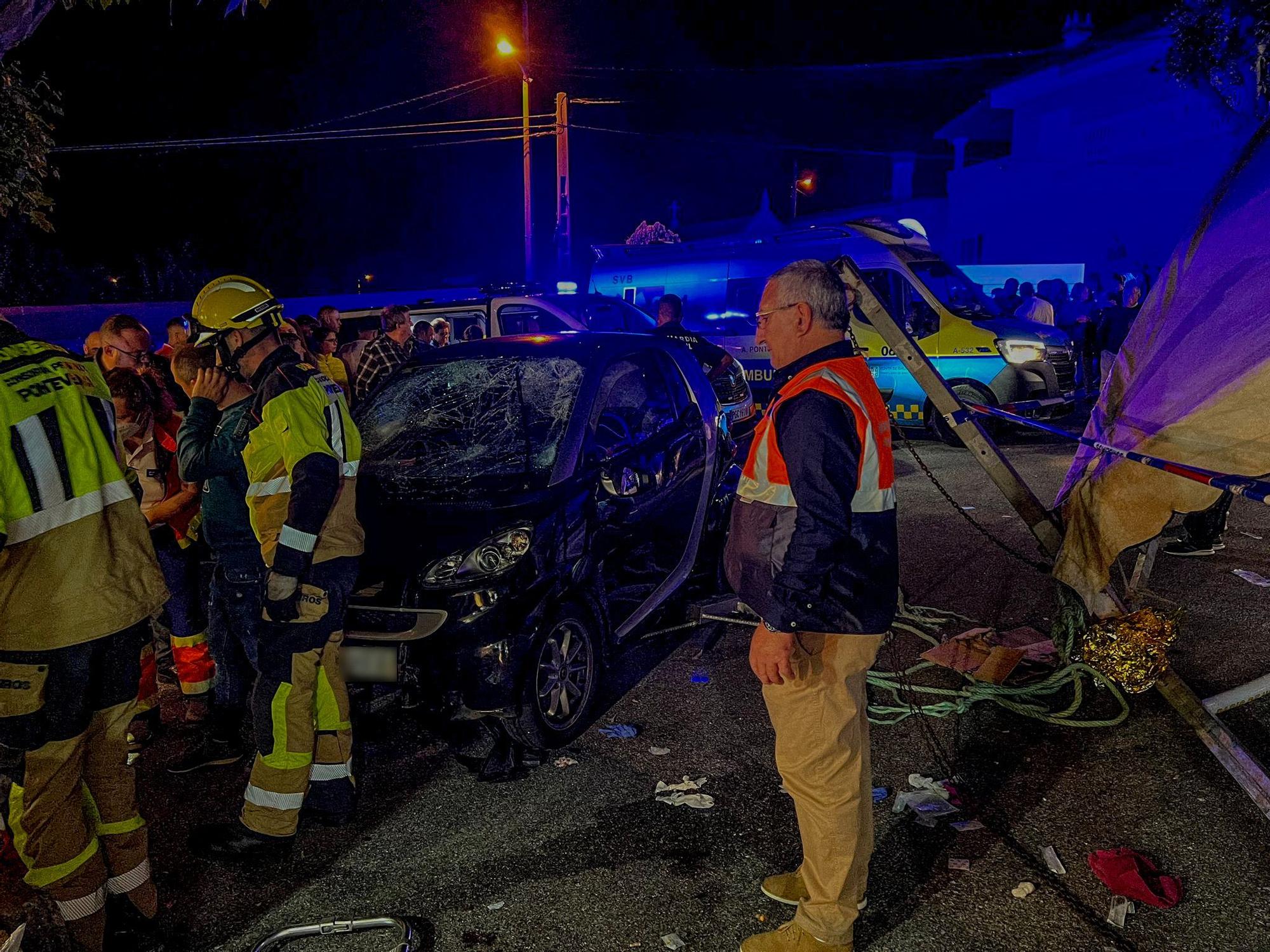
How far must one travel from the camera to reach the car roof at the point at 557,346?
5.07 meters

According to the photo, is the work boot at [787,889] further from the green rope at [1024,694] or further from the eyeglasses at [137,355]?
the eyeglasses at [137,355]

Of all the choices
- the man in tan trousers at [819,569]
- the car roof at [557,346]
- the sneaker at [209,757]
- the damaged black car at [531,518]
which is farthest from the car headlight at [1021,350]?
the sneaker at [209,757]

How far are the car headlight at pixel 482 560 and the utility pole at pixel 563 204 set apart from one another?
59.2ft

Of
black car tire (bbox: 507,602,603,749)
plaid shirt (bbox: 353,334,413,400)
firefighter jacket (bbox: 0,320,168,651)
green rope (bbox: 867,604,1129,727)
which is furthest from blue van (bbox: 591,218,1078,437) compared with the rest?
firefighter jacket (bbox: 0,320,168,651)

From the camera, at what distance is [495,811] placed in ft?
12.2

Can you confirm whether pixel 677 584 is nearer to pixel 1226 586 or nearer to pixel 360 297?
pixel 1226 586

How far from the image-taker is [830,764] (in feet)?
8.56

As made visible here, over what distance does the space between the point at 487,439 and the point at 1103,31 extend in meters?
30.6

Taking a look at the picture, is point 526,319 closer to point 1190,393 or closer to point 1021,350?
point 1021,350

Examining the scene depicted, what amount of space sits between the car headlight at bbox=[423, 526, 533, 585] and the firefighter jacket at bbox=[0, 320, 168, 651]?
1.28 meters

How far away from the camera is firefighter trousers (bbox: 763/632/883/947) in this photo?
8.59ft

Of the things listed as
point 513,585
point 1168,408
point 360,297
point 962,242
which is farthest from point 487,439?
point 962,242

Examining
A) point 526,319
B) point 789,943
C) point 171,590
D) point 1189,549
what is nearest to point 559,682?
point 789,943

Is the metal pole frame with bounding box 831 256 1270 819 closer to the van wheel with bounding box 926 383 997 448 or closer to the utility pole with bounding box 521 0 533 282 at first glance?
the van wheel with bounding box 926 383 997 448
